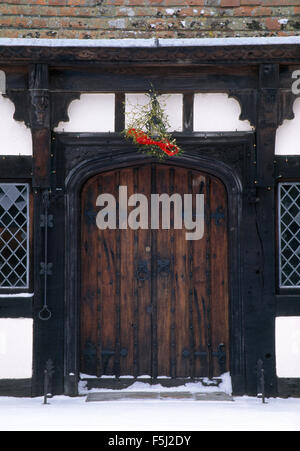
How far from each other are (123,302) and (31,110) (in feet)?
7.32

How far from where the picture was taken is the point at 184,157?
5.20m

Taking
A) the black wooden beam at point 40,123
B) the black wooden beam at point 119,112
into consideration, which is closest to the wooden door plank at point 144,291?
the black wooden beam at point 119,112

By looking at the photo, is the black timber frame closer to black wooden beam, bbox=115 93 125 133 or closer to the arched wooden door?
black wooden beam, bbox=115 93 125 133

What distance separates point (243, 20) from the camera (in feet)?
17.2

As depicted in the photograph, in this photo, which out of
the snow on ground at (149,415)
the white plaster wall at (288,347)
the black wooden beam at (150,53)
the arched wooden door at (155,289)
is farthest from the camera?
the arched wooden door at (155,289)

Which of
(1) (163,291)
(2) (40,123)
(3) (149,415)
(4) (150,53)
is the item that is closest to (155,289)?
(1) (163,291)

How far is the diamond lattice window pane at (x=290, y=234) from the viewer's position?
5.25 m

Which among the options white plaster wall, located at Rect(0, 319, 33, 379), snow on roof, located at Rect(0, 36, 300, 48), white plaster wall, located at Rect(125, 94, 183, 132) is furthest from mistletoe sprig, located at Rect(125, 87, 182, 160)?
white plaster wall, located at Rect(0, 319, 33, 379)

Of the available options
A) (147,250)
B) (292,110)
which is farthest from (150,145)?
(292,110)

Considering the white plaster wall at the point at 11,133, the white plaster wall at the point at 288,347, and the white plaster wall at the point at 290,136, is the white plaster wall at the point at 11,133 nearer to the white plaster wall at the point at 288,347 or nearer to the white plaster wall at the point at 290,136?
the white plaster wall at the point at 290,136

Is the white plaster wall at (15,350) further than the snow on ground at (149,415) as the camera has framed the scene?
Yes

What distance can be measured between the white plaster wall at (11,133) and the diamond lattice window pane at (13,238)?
0.36 metres

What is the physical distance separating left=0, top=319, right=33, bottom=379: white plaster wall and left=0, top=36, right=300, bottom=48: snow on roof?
9.22ft

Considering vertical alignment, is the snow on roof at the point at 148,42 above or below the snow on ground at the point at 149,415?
above
